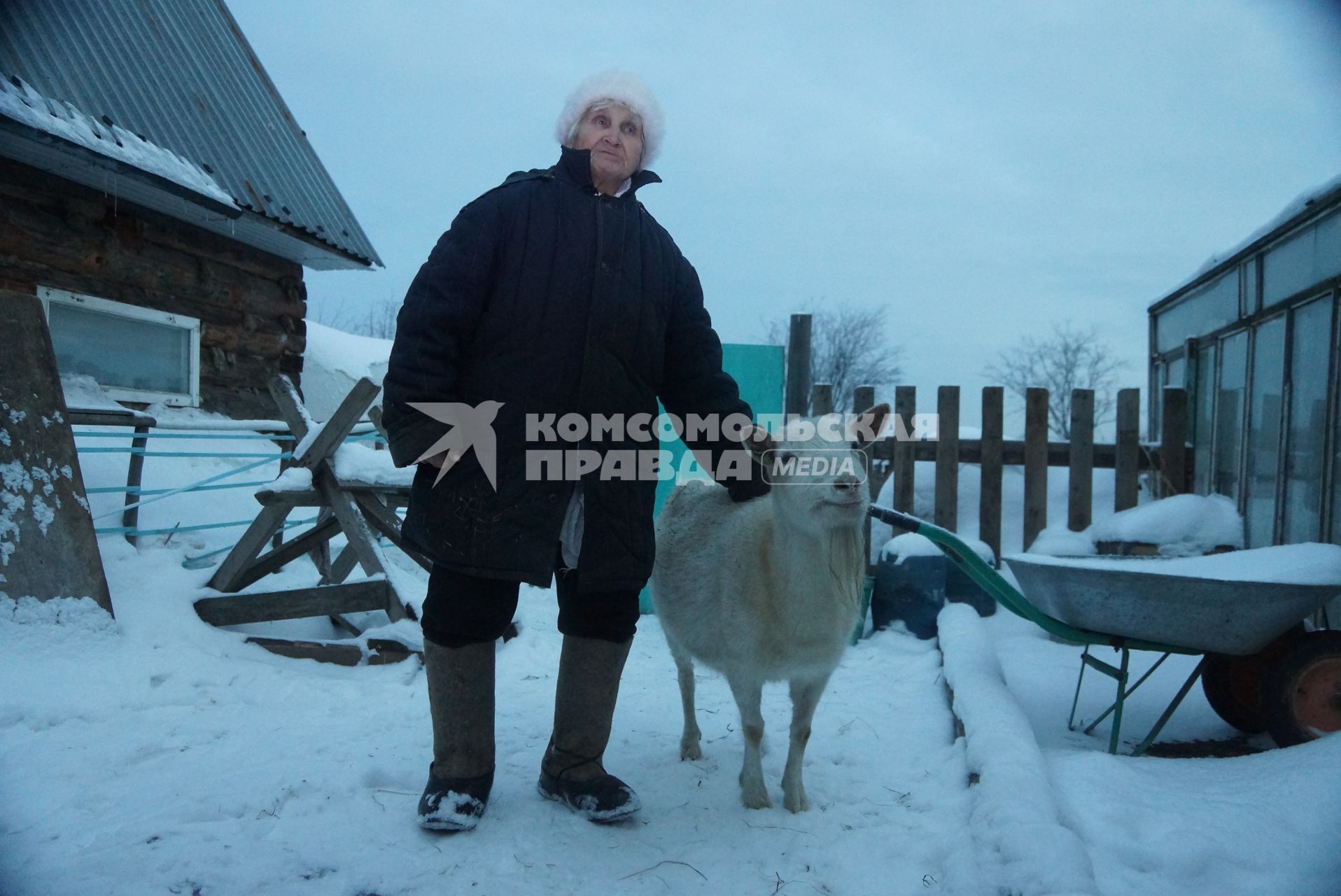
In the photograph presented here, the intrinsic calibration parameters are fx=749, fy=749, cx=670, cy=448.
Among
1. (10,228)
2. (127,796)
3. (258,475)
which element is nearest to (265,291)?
(258,475)

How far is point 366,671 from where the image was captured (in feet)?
13.4

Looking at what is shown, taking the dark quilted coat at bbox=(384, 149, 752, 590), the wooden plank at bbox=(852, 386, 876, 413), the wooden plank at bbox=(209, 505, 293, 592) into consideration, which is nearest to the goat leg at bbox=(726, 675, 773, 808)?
the dark quilted coat at bbox=(384, 149, 752, 590)

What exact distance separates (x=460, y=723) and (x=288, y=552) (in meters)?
2.89

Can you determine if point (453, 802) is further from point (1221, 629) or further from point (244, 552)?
point (1221, 629)

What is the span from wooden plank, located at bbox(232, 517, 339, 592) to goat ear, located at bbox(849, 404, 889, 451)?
345 centimetres

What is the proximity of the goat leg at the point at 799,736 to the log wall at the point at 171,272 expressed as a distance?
6262 millimetres

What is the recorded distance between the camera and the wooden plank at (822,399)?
20.9 feet

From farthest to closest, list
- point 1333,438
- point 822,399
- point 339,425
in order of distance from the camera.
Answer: point 822,399 < point 339,425 < point 1333,438

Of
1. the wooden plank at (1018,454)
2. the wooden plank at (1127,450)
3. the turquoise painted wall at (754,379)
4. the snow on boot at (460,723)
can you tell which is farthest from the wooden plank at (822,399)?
the snow on boot at (460,723)

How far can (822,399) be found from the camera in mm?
6492

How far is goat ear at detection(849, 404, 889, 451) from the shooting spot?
301 cm

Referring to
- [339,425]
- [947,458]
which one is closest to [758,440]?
[339,425]

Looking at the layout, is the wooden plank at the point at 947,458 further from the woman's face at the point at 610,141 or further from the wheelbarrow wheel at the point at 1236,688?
the woman's face at the point at 610,141

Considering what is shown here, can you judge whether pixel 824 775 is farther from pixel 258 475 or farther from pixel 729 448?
pixel 258 475
